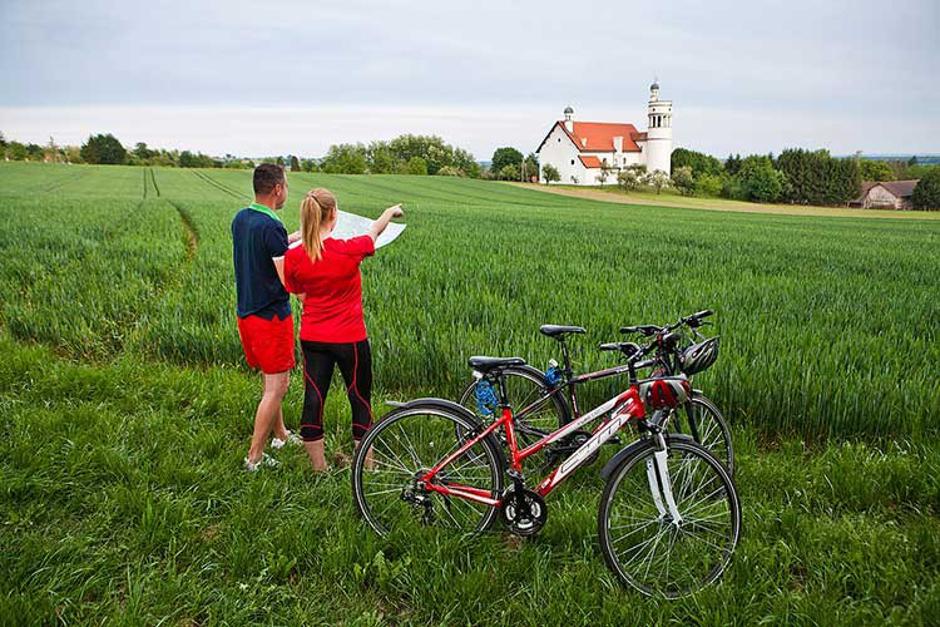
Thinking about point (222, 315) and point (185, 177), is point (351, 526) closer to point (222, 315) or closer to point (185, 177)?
point (222, 315)

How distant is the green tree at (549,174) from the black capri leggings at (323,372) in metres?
93.0

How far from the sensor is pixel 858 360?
5605 millimetres

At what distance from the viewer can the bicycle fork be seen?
2.95 meters

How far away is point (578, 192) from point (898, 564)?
70414 mm

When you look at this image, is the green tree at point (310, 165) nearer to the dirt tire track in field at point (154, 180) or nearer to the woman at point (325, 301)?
the dirt tire track in field at point (154, 180)

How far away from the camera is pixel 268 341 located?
13.5 feet

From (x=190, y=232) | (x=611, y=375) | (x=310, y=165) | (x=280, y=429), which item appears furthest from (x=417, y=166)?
Result: (x=611, y=375)

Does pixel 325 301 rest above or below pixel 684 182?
below

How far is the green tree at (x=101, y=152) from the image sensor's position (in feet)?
254

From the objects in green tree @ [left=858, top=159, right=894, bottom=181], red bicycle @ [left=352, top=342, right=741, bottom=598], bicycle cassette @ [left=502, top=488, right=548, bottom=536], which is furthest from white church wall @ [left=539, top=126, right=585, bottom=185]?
bicycle cassette @ [left=502, top=488, right=548, bottom=536]

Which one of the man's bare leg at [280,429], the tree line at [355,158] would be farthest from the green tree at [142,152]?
the man's bare leg at [280,429]

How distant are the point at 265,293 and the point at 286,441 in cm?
122

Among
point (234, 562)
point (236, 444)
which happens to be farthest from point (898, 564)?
point (236, 444)

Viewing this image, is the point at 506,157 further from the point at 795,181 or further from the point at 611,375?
the point at 611,375
